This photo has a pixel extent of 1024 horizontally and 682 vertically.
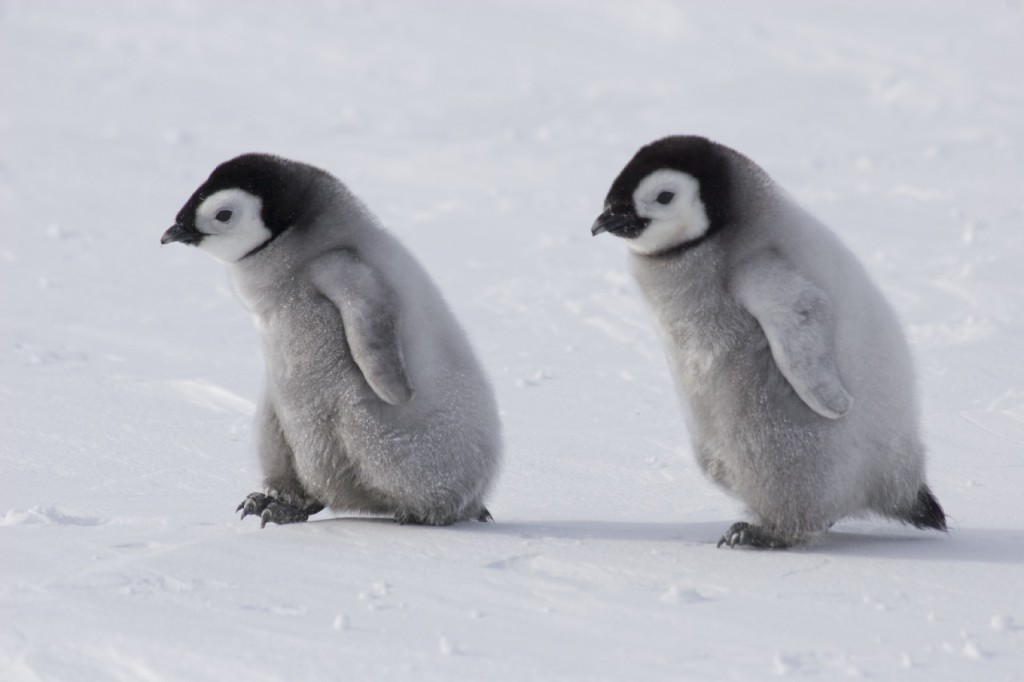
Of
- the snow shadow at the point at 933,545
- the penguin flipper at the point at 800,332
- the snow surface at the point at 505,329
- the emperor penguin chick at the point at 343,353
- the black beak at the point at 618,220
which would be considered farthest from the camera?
the emperor penguin chick at the point at 343,353

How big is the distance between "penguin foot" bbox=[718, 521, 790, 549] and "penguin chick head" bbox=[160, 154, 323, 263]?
128 cm

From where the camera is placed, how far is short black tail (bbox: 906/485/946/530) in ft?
12.1

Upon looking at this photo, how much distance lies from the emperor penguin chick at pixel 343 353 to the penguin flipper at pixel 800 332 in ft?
2.49

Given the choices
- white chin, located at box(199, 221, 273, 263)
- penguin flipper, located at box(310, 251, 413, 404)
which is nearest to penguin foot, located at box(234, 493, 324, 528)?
penguin flipper, located at box(310, 251, 413, 404)

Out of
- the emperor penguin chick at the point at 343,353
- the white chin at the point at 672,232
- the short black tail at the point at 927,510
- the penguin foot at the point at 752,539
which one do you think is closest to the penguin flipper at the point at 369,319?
the emperor penguin chick at the point at 343,353

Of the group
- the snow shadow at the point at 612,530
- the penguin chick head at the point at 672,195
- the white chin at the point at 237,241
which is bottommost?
the snow shadow at the point at 612,530

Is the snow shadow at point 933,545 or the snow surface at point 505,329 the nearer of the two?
the snow surface at point 505,329

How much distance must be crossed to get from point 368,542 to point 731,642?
1.01 m

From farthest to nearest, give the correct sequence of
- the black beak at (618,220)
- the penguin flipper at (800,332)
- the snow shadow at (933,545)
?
the black beak at (618,220) < the snow shadow at (933,545) < the penguin flipper at (800,332)

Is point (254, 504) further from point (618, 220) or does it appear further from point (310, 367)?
point (618, 220)

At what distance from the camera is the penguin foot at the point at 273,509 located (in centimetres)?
382

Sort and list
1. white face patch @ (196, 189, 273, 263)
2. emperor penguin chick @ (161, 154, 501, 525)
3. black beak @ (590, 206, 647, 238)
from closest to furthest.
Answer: black beak @ (590, 206, 647, 238) → emperor penguin chick @ (161, 154, 501, 525) → white face patch @ (196, 189, 273, 263)

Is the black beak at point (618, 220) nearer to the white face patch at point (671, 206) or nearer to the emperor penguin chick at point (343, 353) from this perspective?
the white face patch at point (671, 206)

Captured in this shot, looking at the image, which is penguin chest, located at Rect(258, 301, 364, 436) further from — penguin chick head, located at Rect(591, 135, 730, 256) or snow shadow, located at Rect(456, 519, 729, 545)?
penguin chick head, located at Rect(591, 135, 730, 256)
